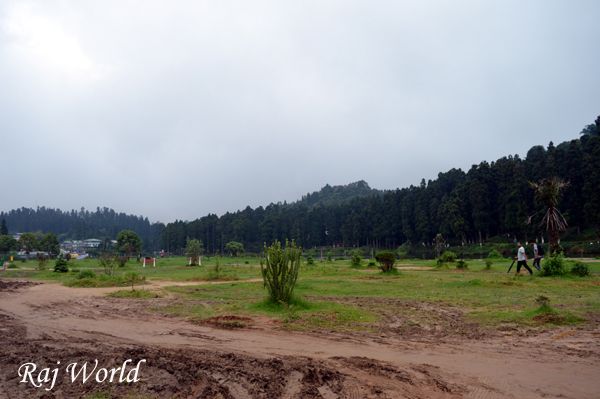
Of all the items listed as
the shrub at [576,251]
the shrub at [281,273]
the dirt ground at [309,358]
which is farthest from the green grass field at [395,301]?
the shrub at [576,251]

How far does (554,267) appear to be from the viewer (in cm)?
2192

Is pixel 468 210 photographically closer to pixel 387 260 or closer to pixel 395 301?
pixel 387 260

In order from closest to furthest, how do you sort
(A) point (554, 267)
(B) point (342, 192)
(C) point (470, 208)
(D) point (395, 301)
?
(D) point (395, 301) < (A) point (554, 267) < (C) point (470, 208) < (B) point (342, 192)

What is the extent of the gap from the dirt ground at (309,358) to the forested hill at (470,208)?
1347 inches

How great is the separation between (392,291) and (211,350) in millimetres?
11335

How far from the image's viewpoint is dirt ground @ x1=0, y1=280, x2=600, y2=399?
6.23 m

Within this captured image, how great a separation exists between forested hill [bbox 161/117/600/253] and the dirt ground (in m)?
34.2

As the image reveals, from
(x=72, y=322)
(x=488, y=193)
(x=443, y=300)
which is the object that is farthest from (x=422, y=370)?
(x=488, y=193)

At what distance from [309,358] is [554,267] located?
18.6 m

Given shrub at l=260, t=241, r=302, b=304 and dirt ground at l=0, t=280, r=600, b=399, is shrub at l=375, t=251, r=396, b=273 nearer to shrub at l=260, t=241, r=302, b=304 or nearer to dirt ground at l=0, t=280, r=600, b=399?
shrub at l=260, t=241, r=302, b=304

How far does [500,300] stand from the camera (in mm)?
14586

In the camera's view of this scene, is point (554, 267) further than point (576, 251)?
No

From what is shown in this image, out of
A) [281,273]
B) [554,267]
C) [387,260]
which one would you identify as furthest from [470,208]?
[281,273]

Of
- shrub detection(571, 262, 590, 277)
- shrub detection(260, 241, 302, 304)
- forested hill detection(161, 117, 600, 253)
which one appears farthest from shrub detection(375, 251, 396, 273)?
forested hill detection(161, 117, 600, 253)
